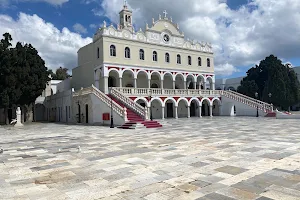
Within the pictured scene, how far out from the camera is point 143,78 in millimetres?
35219

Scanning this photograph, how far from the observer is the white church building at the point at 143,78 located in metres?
28.1

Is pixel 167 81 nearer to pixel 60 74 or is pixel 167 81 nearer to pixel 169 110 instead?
pixel 169 110

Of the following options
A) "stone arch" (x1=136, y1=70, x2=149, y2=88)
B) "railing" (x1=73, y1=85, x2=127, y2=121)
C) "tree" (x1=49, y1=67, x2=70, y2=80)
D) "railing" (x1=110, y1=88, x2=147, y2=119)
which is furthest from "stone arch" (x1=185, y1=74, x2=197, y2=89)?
"tree" (x1=49, y1=67, x2=70, y2=80)

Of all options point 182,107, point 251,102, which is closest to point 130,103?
point 182,107

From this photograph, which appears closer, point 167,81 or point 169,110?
point 169,110

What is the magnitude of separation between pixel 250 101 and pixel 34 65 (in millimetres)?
28793

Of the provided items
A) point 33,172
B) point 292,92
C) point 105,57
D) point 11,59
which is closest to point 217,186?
point 33,172

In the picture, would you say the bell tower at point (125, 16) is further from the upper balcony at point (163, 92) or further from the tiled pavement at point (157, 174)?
the tiled pavement at point (157, 174)

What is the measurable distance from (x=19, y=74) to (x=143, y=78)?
1558 centimetres

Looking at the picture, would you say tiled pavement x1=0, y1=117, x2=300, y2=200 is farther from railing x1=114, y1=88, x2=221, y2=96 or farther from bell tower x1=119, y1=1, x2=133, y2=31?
bell tower x1=119, y1=1, x2=133, y2=31

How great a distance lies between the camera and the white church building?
1105 inches

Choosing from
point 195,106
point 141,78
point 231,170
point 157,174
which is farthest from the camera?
point 195,106

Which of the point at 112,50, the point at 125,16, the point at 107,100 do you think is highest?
the point at 125,16

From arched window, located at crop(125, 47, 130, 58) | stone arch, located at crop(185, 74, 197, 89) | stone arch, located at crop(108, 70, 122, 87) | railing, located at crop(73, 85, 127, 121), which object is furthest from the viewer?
stone arch, located at crop(185, 74, 197, 89)
